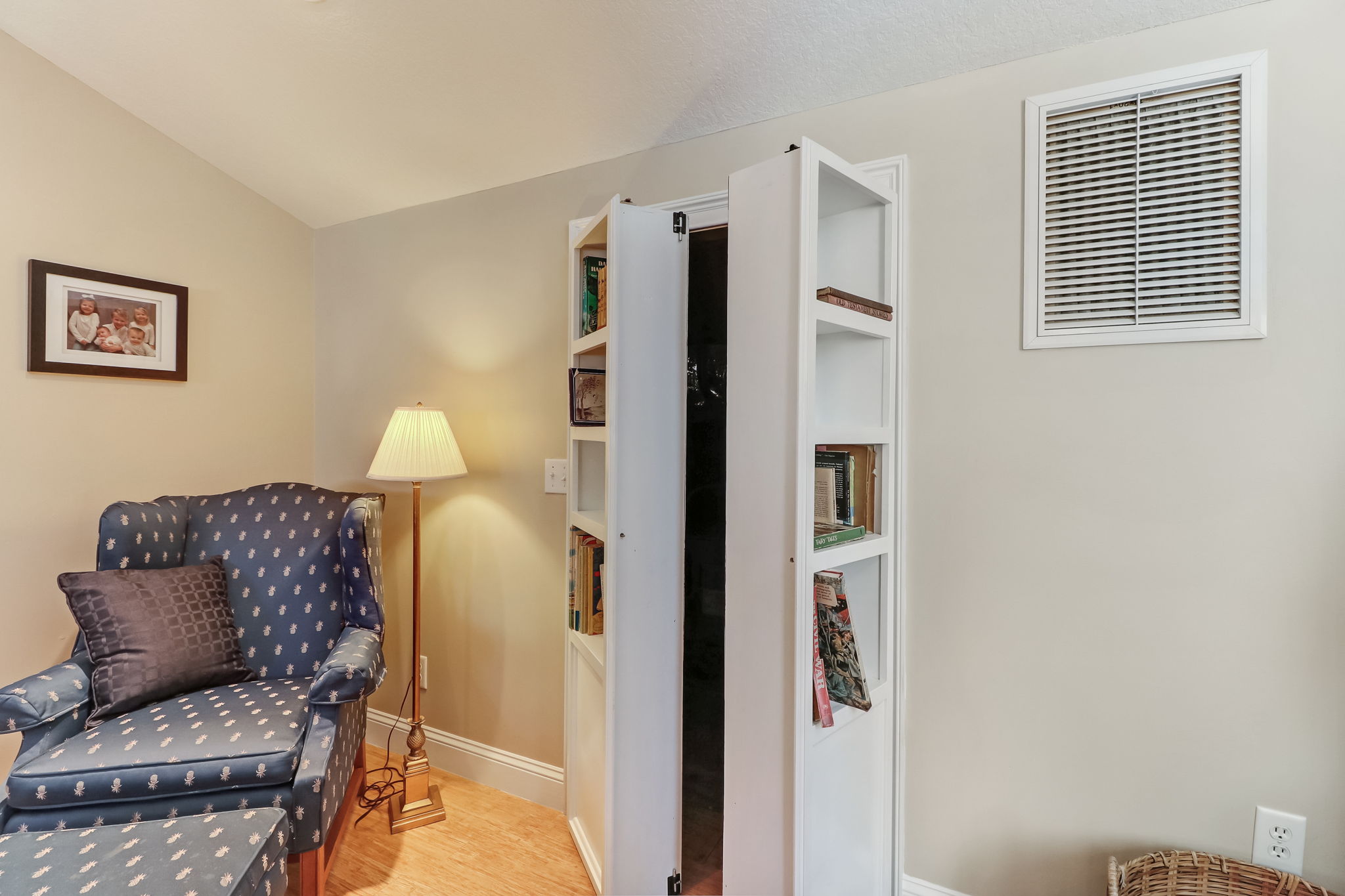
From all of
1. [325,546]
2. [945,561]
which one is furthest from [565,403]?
[945,561]

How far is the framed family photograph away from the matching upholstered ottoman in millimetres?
1549

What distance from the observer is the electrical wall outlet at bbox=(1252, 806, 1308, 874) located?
1.32 m

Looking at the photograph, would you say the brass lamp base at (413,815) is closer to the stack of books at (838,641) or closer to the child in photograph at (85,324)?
the stack of books at (838,641)

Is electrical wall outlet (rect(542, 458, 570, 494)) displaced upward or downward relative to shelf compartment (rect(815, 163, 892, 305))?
downward

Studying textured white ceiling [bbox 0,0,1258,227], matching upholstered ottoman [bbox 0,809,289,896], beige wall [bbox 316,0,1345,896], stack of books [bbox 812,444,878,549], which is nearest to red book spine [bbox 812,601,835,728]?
stack of books [bbox 812,444,878,549]

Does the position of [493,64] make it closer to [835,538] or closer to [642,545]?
[642,545]

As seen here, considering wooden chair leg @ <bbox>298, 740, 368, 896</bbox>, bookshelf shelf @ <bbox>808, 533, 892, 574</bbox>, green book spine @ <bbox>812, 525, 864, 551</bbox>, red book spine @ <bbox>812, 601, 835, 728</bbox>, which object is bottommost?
wooden chair leg @ <bbox>298, 740, 368, 896</bbox>

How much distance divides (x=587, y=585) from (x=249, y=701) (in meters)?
1.04

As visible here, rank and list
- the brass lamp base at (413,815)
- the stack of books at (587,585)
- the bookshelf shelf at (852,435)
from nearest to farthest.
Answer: the bookshelf shelf at (852,435) < the stack of books at (587,585) < the brass lamp base at (413,815)

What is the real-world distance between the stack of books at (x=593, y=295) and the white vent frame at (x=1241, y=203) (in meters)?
1.10

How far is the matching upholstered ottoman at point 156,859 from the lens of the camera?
1.20 metres

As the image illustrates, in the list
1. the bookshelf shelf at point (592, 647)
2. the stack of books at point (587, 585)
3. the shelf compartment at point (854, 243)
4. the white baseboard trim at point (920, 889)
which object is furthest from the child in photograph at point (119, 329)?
the white baseboard trim at point (920, 889)

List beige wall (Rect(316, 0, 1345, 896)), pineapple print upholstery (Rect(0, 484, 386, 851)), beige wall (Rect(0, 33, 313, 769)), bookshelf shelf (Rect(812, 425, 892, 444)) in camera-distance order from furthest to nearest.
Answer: beige wall (Rect(0, 33, 313, 769))
pineapple print upholstery (Rect(0, 484, 386, 851))
bookshelf shelf (Rect(812, 425, 892, 444))
beige wall (Rect(316, 0, 1345, 896))

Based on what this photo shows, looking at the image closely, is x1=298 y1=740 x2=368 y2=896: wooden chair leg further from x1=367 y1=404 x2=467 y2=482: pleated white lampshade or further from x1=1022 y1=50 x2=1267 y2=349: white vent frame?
x1=1022 y1=50 x2=1267 y2=349: white vent frame
